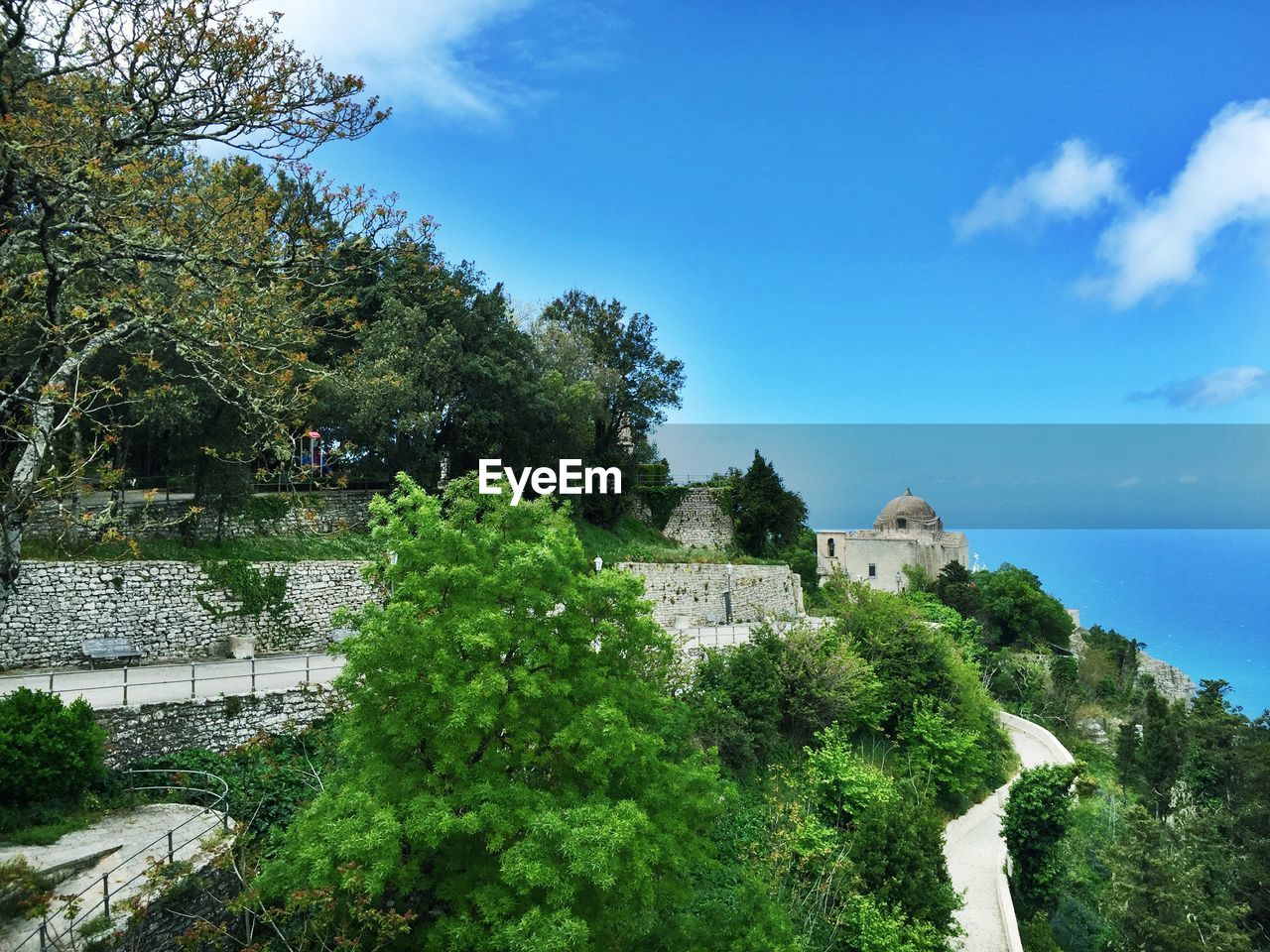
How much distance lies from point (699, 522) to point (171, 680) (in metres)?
28.6

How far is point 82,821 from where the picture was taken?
1174 centimetres

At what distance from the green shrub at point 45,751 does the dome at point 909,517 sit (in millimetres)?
45805

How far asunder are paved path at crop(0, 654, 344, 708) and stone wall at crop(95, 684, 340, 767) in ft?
0.99

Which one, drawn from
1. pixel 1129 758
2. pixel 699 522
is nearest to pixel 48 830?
pixel 1129 758

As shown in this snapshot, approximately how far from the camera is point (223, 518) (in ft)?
70.6

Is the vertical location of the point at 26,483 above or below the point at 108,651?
→ above

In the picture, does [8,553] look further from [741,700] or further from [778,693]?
[778,693]

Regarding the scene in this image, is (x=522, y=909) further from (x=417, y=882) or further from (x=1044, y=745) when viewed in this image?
(x=1044, y=745)

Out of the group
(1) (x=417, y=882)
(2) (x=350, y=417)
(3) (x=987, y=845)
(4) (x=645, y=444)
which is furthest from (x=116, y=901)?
(4) (x=645, y=444)

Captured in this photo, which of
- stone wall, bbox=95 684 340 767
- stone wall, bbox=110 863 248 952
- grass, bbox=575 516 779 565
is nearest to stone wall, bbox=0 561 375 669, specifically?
stone wall, bbox=95 684 340 767

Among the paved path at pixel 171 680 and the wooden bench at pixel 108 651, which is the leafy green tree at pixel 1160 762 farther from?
the wooden bench at pixel 108 651

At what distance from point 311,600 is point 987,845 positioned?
759 inches

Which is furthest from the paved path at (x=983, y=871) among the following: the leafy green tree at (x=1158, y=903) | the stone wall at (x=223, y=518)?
the stone wall at (x=223, y=518)

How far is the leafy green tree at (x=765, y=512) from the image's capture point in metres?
39.4
